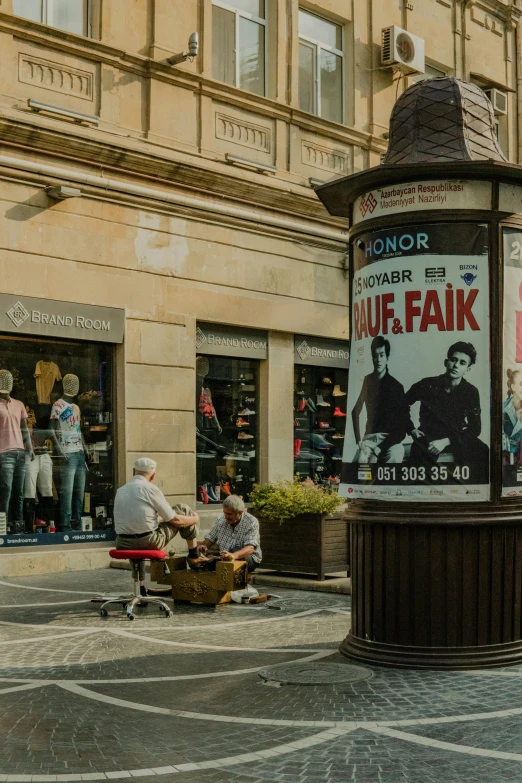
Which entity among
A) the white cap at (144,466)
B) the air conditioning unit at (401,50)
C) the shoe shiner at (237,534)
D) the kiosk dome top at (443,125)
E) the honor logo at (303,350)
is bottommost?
the shoe shiner at (237,534)


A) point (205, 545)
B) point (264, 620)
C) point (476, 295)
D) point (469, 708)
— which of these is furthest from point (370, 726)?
point (205, 545)

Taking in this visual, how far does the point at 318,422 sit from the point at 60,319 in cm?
583

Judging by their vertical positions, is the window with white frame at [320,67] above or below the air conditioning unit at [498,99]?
below

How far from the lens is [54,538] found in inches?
547

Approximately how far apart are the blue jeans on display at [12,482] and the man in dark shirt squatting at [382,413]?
7.02m

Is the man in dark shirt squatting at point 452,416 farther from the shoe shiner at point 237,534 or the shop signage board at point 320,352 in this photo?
the shop signage board at point 320,352

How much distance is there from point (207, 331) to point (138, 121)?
322 cm

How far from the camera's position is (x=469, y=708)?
6176 millimetres

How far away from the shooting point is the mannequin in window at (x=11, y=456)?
13508 millimetres

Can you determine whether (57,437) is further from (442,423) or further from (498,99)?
(498,99)

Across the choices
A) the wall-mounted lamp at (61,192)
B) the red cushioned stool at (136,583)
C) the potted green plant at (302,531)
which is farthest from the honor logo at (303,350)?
the red cushioned stool at (136,583)

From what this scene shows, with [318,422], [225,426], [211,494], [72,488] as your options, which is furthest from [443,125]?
[318,422]

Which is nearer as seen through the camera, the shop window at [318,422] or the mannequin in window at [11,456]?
the mannequin in window at [11,456]

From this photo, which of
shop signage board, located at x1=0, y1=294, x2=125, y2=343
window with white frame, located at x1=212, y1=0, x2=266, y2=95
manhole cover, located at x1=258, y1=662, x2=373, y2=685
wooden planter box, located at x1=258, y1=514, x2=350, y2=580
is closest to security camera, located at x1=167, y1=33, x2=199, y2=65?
window with white frame, located at x1=212, y1=0, x2=266, y2=95
